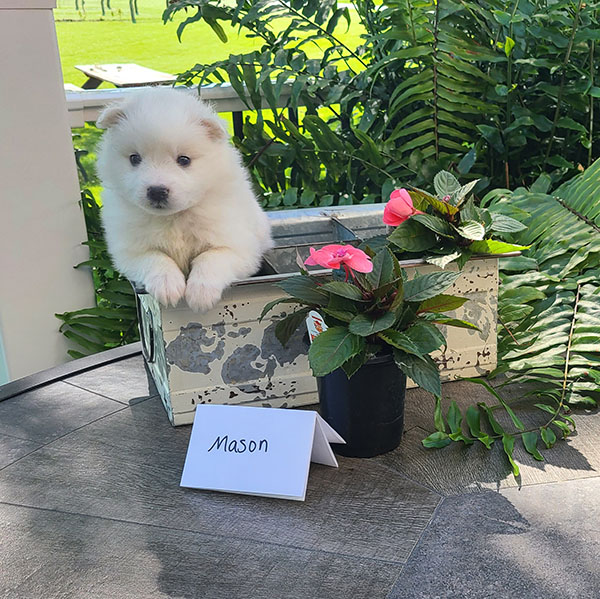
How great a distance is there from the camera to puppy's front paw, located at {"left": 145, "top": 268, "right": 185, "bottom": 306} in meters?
1.30

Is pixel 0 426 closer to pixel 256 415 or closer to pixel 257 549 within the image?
pixel 256 415

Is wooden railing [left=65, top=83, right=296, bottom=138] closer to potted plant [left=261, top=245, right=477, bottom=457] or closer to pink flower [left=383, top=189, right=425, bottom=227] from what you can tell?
pink flower [left=383, top=189, right=425, bottom=227]

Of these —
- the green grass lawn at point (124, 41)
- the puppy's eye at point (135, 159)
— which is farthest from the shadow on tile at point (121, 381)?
the green grass lawn at point (124, 41)

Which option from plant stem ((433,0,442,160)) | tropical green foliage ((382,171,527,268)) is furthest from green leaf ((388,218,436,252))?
plant stem ((433,0,442,160))

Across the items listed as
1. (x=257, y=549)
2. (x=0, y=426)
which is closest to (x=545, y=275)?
(x=257, y=549)

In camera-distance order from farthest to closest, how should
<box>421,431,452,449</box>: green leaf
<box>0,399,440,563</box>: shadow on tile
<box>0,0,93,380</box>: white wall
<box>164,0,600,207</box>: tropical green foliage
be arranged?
1. <box>164,0,600,207</box>: tropical green foliage
2. <box>0,0,93,380</box>: white wall
3. <box>421,431,452,449</box>: green leaf
4. <box>0,399,440,563</box>: shadow on tile

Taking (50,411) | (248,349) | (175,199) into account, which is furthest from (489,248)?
(50,411)

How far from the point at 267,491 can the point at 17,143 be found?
4.22ft

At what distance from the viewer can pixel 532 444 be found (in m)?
1.25

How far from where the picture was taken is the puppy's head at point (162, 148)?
1.31 meters

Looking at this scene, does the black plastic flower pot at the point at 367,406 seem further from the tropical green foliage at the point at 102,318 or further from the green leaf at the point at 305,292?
the tropical green foliage at the point at 102,318

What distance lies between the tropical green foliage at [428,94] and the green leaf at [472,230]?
0.84m

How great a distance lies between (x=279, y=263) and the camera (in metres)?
1.78

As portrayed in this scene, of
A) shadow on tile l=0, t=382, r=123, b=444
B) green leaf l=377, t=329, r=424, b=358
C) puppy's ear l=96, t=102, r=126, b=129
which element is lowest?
shadow on tile l=0, t=382, r=123, b=444
